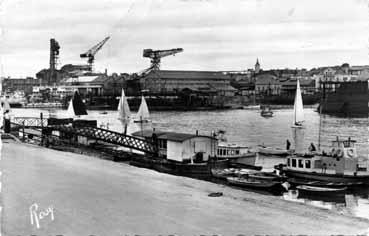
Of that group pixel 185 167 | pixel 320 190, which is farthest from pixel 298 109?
pixel 320 190

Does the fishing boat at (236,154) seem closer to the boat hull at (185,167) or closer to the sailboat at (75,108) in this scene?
the boat hull at (185,167)

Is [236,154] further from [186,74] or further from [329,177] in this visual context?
[186,74]

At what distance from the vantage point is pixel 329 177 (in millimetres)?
19094

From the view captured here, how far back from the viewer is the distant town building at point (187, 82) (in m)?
87.6

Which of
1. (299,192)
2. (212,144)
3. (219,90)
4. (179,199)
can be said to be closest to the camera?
(179,199)

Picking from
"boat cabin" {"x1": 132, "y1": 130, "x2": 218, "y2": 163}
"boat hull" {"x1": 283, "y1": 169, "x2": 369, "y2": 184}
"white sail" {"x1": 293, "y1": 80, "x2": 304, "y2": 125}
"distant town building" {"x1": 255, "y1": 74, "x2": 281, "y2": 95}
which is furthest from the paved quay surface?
"distant town building" {"x1": 255, "y1": 74, "x2": 281, "y2": 95}

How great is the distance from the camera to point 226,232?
9852mm

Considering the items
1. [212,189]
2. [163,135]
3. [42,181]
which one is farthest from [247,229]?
[163,135]

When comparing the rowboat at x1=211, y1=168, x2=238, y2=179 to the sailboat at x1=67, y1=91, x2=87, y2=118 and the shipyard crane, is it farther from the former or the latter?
the shipyard crane

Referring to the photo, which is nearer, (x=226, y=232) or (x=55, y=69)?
(x=226, y=232)

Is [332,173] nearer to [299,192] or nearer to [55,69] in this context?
[299,192]

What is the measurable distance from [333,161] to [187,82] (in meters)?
75.6

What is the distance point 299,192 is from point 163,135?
6981mm
